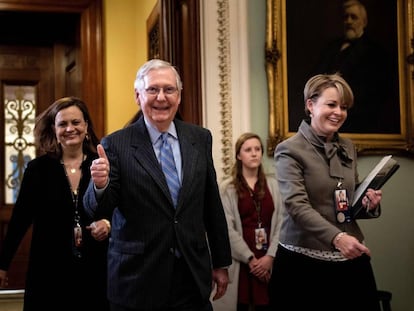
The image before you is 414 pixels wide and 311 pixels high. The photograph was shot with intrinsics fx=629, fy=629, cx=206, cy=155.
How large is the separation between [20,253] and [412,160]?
353 cm

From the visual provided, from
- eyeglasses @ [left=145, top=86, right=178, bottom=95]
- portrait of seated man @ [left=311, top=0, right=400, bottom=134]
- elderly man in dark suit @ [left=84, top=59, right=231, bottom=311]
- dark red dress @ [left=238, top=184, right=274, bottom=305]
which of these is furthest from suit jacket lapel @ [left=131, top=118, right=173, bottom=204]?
portrait of seated man @ [left=311, top=0, right=400, bottom=134]

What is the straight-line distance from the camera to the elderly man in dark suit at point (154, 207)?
2.08 m

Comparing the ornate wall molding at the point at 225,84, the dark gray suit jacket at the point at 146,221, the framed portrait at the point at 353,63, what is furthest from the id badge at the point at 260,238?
the dark gray suit jacket at the point at 146,221

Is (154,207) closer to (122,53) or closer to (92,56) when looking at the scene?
(92,56)

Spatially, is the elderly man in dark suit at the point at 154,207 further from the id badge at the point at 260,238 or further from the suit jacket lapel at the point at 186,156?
the id badge at the point at 260,238

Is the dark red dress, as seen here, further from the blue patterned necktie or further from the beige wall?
the beige wall

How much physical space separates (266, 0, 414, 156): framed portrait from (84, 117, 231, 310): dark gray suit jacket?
1.70 metres

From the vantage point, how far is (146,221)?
2102mm

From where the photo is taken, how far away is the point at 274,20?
384cm

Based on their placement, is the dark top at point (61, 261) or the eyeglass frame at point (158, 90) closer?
the eyeglass frame at point (158, 90)

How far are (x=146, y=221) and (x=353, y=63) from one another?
7.59 ft

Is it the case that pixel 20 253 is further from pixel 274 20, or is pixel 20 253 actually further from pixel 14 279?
pixel 274 20

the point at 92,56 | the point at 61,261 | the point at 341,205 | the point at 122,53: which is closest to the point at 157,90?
the point at 341,205

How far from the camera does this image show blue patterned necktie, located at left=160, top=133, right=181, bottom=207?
215cm
